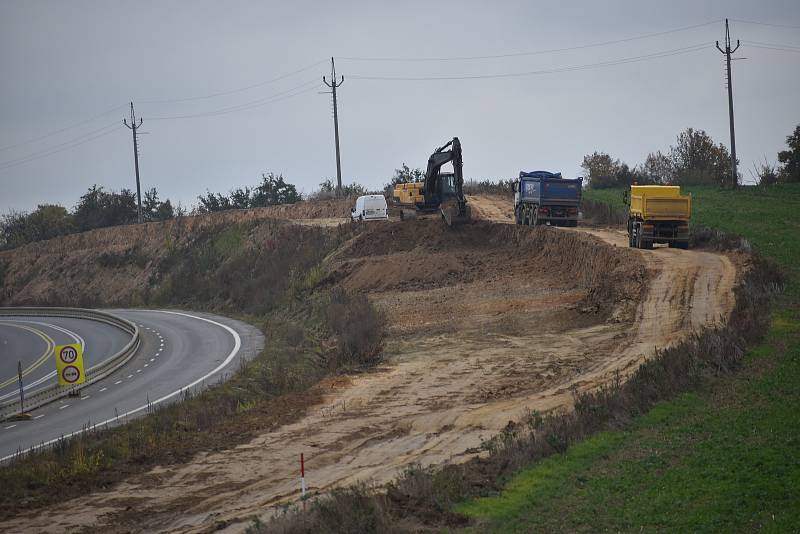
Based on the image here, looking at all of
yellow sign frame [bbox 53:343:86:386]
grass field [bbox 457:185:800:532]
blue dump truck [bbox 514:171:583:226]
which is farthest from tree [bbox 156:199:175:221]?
grass field [bbox 457:185:800:532]

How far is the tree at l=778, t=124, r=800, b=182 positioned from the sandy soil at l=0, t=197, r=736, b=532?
86.2 feet

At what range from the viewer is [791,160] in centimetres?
6988

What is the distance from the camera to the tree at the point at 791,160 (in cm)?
6912

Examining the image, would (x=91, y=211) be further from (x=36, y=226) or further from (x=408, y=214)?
(x=408, y=214)

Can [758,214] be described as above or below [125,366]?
above

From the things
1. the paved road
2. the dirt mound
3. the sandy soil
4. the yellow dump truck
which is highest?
the yellow dump truck

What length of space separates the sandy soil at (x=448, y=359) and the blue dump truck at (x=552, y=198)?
1.30 m

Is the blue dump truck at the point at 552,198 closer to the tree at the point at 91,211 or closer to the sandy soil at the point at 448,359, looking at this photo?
the sandy soil at the point at 448,359

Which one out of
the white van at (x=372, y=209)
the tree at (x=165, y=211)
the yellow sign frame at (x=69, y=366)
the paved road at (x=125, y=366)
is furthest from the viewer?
the tree at (x=165, y=211)

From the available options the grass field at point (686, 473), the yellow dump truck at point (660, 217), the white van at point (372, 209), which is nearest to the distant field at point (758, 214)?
the yellow dump truck at point (660, 217)

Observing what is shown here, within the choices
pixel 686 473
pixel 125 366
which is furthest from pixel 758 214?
pixel 686 473

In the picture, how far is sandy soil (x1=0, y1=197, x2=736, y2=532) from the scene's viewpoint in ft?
60.1

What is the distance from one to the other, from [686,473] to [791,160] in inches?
2401

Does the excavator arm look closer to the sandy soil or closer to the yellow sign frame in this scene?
the sandy soil
